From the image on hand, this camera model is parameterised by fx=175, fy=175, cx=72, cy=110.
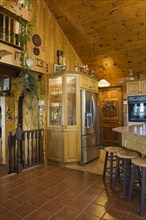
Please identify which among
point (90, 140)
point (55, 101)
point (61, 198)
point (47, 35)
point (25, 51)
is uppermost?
point (47, 35)

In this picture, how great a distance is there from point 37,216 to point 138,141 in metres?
1.85

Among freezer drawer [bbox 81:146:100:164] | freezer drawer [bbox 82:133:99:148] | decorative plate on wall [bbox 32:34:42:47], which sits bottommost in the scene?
freezer drawer [bbox 81:146:100:164]

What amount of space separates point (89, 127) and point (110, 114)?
1.92m

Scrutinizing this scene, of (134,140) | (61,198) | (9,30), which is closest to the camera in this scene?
(61,198)

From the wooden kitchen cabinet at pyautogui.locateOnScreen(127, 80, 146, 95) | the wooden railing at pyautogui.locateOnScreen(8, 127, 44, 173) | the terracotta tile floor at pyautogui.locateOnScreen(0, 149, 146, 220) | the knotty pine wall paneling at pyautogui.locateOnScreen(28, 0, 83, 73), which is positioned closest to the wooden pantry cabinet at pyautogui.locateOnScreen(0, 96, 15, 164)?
the wooden railing at pyautogui.locateOnScreen(8, 127, 44, 173)

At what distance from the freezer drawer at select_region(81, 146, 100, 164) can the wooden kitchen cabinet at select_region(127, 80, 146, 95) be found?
6.11ft

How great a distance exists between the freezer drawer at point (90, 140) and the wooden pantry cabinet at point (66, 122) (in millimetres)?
163

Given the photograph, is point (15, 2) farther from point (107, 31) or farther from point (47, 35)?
point (107, 31)

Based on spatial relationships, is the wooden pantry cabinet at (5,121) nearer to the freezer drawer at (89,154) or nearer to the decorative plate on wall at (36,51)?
the decorative plate on wall at (36,51)

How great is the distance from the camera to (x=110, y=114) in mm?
6195

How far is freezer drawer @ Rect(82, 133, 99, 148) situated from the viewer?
434cm

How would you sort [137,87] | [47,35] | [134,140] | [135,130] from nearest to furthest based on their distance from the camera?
[135,130]
[134,140]
[47,35]
[137,87]

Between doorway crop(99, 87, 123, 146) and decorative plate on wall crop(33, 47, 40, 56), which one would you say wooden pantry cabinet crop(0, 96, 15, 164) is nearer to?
decorative plate on wall crop(33, 47, 40, 56)

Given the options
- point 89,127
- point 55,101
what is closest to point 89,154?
point 89,127
